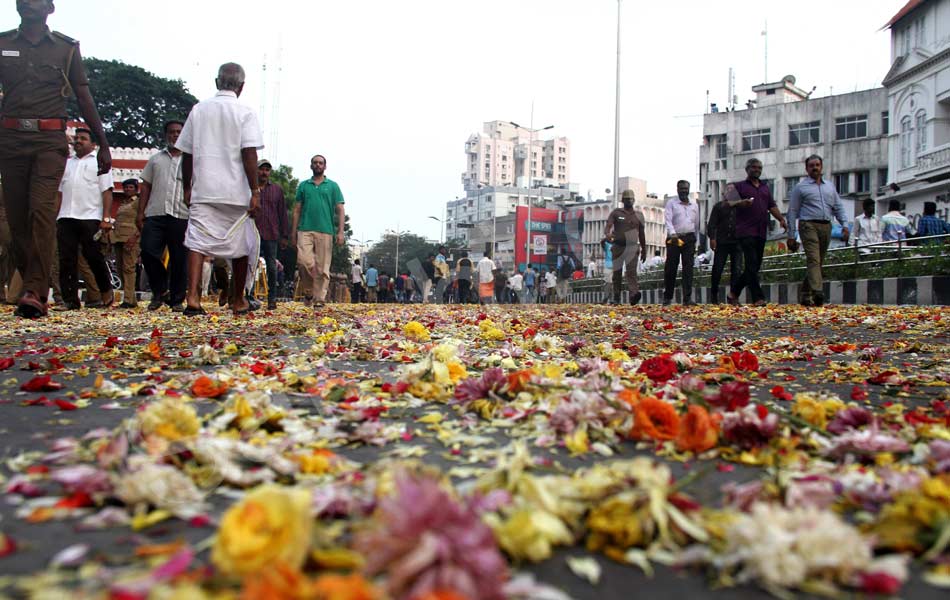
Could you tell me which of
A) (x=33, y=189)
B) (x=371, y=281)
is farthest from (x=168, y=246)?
(x=371, y=281)

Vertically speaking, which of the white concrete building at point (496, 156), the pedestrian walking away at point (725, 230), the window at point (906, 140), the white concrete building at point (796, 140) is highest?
the white concrete building at point (496, 156)

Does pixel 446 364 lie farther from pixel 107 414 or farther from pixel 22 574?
pixel 22 574

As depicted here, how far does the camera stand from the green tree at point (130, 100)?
168 feet

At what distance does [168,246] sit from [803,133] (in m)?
48.5

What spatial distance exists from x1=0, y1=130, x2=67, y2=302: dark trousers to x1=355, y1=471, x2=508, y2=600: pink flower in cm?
647

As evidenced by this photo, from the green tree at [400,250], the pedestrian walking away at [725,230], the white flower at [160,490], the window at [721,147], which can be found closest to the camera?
the white flower at [160,490]

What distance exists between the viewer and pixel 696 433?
2053mm

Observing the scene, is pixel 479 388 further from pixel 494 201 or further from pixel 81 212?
pixel 494 201

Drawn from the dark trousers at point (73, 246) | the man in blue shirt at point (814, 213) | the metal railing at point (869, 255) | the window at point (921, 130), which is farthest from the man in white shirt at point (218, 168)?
the window at point (921, 130)

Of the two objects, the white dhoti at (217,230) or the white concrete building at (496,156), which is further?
the white concrete building at (496,156)

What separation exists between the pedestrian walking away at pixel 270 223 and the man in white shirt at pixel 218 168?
3930 mm

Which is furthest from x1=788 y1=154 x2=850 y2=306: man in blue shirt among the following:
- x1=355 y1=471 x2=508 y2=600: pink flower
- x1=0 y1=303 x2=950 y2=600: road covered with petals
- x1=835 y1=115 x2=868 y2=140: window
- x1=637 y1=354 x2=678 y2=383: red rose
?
x1=835 y1=115 x2=868 y2=140: window

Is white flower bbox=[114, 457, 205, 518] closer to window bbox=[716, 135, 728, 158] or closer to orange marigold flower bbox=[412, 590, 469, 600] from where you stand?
orange marigold flower bbox=[412, 590, 469, 600]

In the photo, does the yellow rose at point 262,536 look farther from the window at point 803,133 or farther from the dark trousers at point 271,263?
the window at point 803,133
